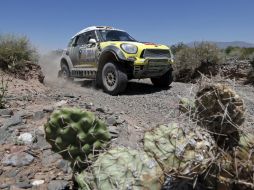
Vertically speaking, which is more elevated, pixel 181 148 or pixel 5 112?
pixel 181 148

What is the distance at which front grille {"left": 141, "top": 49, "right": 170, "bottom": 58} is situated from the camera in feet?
32.5

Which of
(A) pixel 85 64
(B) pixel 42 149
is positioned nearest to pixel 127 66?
(A) pixel 85 64

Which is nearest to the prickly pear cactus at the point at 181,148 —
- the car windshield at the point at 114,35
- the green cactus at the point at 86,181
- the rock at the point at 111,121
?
the green cactus at the point at 86,181

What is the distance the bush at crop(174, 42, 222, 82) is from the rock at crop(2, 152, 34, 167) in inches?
496

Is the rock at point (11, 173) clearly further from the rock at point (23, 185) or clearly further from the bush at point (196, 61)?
the bush at point (196, 61)

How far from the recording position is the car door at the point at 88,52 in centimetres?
1102

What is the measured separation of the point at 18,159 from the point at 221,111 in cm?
290

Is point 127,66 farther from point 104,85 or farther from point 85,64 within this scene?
point 85,64

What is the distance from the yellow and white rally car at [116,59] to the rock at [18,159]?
533 cm

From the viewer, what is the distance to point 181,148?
7.22 ft

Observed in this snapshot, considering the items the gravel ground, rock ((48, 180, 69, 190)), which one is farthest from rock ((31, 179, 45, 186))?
rock ((48, 180, 69, 190))

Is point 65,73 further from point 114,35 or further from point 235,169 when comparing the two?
point 235,169

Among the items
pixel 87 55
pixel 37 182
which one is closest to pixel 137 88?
pixel 87 55

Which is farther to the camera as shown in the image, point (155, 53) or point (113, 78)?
point (155, 53)
